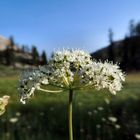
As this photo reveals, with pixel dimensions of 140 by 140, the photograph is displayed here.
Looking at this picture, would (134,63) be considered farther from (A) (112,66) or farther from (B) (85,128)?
(A) (112,66)

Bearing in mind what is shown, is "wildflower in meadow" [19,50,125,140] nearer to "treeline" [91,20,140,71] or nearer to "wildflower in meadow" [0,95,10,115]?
"wildflower in meadow" [0,95,10,115]

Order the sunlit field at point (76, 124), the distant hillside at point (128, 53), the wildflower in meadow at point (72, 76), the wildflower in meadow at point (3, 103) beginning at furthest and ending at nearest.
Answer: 1. the distant hillside at point (128, 53)
2. the sunlit field at point (76, 124)
3. the wildflower in meadow at point (72, 76)
4. the wildflower in meadow at point (3, 103)

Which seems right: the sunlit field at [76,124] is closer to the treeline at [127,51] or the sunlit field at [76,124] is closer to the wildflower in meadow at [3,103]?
the wildflower in meadow at [3,103]

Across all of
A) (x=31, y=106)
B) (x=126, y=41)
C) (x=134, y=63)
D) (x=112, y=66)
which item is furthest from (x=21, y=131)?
(x=126, y=41)

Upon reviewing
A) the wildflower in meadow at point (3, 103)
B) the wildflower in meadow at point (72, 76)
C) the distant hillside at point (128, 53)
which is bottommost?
the wildflower in meadow at point (3, 103)

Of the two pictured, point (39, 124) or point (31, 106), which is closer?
point (39, 124)

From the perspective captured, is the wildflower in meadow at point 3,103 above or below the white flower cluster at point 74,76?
below

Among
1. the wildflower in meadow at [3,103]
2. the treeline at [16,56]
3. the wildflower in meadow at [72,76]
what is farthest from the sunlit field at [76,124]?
the treeline at [16,56]

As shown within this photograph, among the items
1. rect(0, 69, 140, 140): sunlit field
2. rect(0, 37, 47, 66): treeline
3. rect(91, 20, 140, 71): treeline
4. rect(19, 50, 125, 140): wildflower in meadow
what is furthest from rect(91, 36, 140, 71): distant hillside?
rect(19, 50, 125, 140): wildflower in meadow
